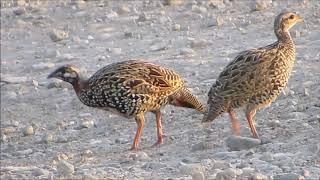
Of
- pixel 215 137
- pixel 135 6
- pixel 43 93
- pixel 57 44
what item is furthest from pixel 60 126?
pixel 135 6

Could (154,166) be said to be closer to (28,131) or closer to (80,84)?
(80,84)

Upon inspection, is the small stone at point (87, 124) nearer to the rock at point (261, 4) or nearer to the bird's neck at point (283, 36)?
the bird's neck at point (283, 36)

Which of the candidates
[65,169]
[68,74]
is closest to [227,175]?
[65,169]

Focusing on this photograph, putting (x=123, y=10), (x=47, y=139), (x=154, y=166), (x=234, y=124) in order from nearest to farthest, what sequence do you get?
(x=154, y=166)
(x=234, y=124)
(x=47, y=139)
(x=123, y=10)

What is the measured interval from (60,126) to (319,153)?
183 inches

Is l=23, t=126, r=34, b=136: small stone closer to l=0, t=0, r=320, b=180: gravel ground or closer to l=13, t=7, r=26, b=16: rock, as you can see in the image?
l=0, t=0, r=320, b=180: gravel ground

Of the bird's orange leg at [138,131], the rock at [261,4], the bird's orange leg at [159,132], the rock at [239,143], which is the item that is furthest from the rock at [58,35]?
the rock at [239,143]

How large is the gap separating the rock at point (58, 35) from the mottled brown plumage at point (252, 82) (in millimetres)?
7385

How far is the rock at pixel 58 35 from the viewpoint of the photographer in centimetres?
1777

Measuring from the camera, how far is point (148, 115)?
12648 mm

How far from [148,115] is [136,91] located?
1.67 metres

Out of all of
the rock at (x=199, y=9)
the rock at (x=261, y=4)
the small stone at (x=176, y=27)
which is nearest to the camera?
the small stone at (x=176, y=27)

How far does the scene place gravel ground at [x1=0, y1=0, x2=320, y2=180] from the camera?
386 inches

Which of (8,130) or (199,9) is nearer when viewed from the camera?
(8,130)
